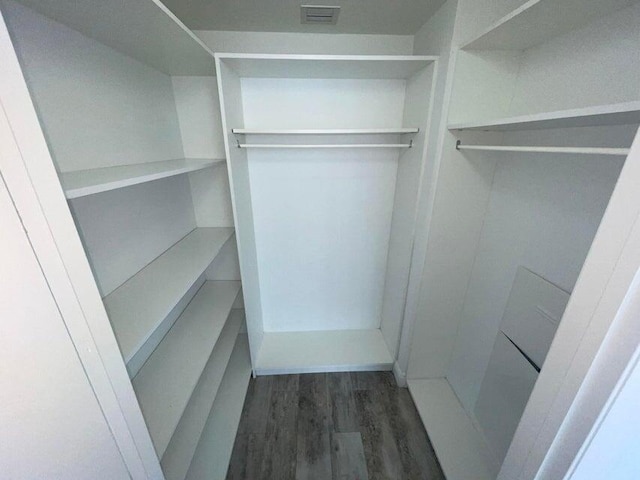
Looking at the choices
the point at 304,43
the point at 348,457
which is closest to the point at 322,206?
the point at 304,43

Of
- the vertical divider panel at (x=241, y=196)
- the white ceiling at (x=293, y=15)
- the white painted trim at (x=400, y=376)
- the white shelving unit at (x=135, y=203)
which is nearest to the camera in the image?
the white shelving unit at (x=135, y=203)

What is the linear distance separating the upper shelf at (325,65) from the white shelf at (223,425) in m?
2.14

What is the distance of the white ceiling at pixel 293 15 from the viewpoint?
130cm

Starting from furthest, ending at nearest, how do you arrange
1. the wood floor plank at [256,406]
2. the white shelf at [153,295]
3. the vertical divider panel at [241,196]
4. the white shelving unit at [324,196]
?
the wood floor plank at [256,406] → the white shelving unit at [324,196] → the vertical divider panel at [241,196] → the white shelf at [153,295]

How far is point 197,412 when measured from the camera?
1585mm

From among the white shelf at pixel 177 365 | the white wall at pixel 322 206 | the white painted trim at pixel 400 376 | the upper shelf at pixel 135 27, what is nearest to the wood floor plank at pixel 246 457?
the white shelf at pixel 177 365

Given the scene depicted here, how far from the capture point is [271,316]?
2416 millimetres

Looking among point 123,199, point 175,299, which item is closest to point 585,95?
point 175,299

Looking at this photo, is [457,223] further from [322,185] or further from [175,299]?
[175,299]

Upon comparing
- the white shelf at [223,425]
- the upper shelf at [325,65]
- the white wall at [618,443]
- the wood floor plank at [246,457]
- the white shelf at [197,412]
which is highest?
the upper shelf at [325,65]

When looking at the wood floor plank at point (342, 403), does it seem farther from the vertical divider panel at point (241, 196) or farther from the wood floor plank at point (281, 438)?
the vertical divider panel at point (241, 196)

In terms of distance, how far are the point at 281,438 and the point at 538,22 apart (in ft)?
8.16

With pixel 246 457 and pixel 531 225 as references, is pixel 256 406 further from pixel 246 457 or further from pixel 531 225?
pixel 531 225

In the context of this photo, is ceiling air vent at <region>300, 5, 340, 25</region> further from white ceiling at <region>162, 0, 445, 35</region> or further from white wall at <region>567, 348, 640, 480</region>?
white wall at <region>567, 348, 640, 480</region>
